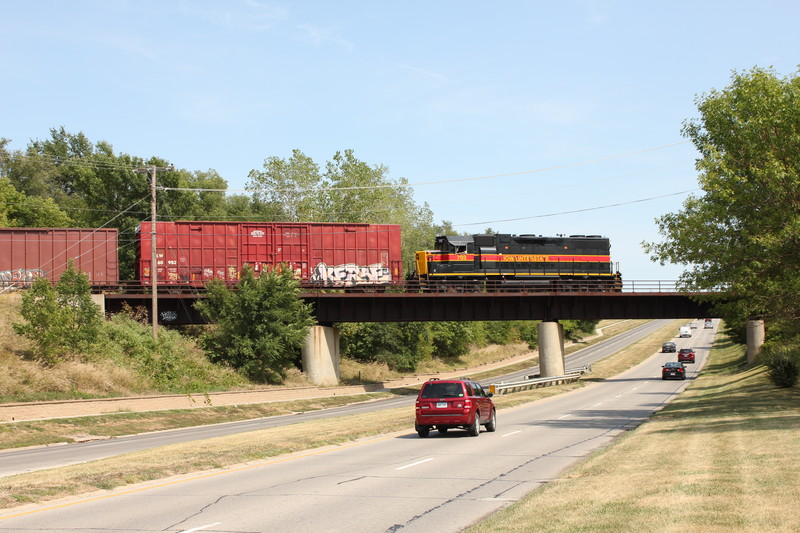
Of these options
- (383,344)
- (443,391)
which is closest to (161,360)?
(443,391)

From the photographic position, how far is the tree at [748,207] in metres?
27.3

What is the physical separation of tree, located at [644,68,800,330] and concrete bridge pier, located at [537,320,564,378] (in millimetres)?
31899

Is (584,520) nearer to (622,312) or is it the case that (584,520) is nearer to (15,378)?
(15,378)

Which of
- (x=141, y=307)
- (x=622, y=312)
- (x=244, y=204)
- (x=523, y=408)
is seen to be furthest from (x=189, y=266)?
(x=244, y=204)

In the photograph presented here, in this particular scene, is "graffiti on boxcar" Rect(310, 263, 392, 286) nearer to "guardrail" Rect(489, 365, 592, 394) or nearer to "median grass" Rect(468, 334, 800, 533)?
"guardrail" Rect(489, 365, 592, 394)

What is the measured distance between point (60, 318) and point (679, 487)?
33311 millimetres

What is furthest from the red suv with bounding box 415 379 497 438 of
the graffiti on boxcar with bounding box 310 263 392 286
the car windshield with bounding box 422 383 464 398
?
the graffiti on boxcar with bounding box 310 263 392 286

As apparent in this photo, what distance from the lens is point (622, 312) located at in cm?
6228

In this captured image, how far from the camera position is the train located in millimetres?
53062

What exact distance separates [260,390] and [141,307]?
11529mm

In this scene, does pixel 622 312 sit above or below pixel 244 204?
below

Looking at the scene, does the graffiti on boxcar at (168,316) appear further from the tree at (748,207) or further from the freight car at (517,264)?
the tree at (748,207)

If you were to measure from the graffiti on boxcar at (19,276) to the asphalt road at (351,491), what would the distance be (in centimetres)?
3538

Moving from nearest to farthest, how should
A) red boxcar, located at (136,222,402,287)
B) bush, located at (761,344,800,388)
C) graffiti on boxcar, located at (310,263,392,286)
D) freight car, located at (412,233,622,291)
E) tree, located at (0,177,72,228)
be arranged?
bush, located at (761,344,800,388)
red boxcar, located at (136,222,402,287)
graffiti on boxcar, located at (310,263,392,286)
freight car, located at (412,233,622,291)
tree, located at (0,177,72,228)
